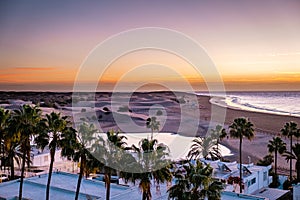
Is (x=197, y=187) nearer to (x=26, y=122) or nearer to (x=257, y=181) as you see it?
(x=26, y=122)

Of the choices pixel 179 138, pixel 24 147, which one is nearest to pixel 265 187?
pixel 24 147

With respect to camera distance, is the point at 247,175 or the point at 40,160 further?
the point at 40,160

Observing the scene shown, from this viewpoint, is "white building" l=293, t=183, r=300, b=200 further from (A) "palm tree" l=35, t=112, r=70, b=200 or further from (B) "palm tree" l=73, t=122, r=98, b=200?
(A) "palm tree" l=35, t=112, r=70, b=200

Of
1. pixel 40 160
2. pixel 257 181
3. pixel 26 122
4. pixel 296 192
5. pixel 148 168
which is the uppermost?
pixel 26 122

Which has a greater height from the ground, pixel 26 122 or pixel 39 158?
pixel 26 122

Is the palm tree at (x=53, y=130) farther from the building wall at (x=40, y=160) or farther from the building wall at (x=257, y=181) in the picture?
the building wall at (x=40, y=160)

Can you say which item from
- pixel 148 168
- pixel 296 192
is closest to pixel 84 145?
pixel 148 168

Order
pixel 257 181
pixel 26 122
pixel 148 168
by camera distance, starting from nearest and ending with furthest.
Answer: pixel 148 168 < pixel 26 122 < pixel 257 181

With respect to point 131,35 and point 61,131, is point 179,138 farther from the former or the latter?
point 61,131

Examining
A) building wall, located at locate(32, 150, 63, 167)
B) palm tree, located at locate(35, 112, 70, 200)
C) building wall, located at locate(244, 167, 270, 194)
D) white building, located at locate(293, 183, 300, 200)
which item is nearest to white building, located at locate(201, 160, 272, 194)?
building wall, located at locate(244, 167, 270, 194)

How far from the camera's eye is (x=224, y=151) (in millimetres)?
42656

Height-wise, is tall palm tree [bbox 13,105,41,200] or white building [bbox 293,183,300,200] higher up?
tall palm tree [bbox 13,105,41,200]

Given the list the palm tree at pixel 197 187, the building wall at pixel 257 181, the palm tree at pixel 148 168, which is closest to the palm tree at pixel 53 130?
the palm tree at pixel 148 168

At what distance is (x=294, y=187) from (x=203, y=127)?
40.5m
